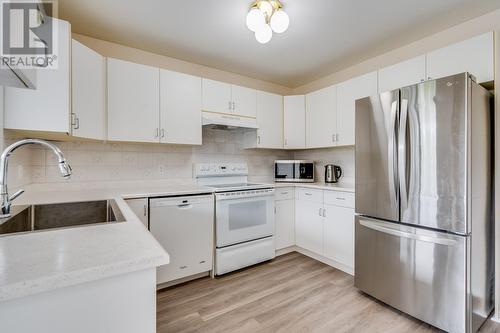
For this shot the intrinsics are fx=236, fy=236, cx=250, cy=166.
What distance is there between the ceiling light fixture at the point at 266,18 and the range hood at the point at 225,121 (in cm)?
108

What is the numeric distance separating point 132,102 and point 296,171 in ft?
7.34

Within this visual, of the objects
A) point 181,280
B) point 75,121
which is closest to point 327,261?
point 181,280

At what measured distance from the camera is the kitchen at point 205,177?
2.42ft

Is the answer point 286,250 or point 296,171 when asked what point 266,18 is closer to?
point 296,171

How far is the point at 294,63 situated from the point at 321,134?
0.97 meters

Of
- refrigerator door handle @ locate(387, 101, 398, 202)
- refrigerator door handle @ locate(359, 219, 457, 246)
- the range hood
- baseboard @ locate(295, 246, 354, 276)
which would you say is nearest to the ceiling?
the range hood

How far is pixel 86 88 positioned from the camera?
6.46 feet

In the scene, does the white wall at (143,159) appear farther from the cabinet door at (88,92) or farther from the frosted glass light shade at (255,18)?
the frosted glass light shade at (255,18)

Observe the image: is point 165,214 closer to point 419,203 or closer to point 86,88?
point 86,88

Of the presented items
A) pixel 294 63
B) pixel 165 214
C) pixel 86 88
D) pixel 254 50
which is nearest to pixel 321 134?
pixel 294 63

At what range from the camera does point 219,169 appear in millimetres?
3074

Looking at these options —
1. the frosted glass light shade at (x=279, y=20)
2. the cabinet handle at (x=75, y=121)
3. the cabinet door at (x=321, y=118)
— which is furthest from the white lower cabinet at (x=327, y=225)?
the cabinet handle at (x=75, y=121)

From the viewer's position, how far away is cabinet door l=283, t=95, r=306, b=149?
11.0 feet

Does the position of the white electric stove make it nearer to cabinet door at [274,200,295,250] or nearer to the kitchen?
the kitchen
